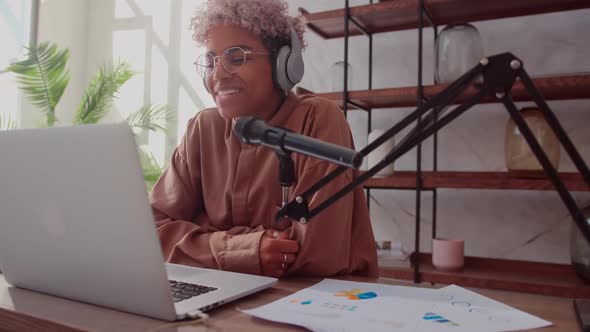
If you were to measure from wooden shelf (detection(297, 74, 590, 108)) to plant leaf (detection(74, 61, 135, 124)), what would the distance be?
1.60 metres

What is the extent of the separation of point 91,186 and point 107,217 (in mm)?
44

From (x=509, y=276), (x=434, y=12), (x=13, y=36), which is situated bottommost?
(x=509, y=276)

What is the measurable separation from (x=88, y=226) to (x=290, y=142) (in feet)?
0.99

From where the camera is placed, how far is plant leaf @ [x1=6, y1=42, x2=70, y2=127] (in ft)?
10.1

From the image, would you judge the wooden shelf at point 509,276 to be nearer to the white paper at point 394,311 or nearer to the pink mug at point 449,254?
the pink mug at point 449,254

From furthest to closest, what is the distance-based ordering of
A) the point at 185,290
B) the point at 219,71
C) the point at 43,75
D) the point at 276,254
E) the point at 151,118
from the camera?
the point at 151,118
the point at 43,75
the point at 219,71
the point at 276,254
the point at 185,290

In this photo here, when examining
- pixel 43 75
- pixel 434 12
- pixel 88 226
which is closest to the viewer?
pixel 88 226

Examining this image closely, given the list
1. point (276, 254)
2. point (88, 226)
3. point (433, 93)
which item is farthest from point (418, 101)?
point (88, 226)

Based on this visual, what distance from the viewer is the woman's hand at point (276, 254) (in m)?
0.98

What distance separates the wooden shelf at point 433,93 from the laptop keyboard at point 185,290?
1.02m

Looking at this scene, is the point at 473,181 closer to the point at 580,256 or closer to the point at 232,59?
the point at 580,256

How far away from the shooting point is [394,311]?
0.66 metres

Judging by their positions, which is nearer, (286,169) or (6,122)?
(286,169)

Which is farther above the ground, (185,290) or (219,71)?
(219,71)
